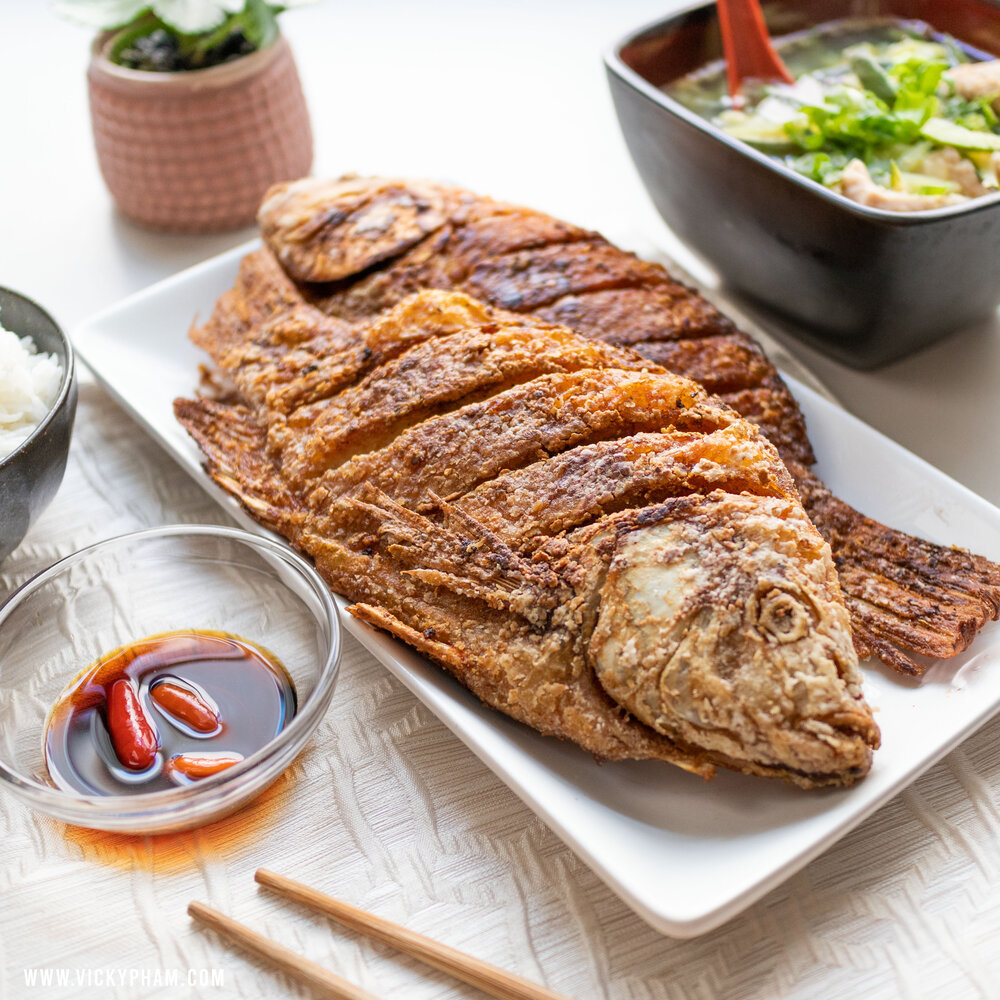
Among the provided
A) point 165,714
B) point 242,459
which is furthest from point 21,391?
point 165,714

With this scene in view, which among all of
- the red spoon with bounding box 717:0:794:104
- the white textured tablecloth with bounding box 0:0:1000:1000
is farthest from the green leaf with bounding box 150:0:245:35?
the red spoon with bounding box 717:0:794:104

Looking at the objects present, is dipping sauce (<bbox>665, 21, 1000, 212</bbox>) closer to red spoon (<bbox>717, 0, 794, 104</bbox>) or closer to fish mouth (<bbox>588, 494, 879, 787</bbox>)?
red spoon (<bbox>717, 0, 794, 104</bbox>)

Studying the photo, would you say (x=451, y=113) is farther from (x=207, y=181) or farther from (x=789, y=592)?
(x=789, y=592)

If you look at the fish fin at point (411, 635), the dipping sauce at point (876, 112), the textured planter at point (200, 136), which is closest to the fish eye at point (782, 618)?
the fish fin at point (411, 635)

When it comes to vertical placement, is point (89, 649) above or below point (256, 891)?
above

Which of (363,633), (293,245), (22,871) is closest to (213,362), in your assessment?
(293,245)

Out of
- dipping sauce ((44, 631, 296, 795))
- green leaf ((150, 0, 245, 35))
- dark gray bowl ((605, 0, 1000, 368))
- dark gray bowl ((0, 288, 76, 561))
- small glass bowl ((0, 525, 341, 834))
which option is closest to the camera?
small glass bowl ((0, 525, 341, 834))

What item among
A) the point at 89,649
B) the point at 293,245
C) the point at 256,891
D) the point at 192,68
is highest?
the point at 192,68

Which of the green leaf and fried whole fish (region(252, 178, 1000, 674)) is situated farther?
the green leaf
